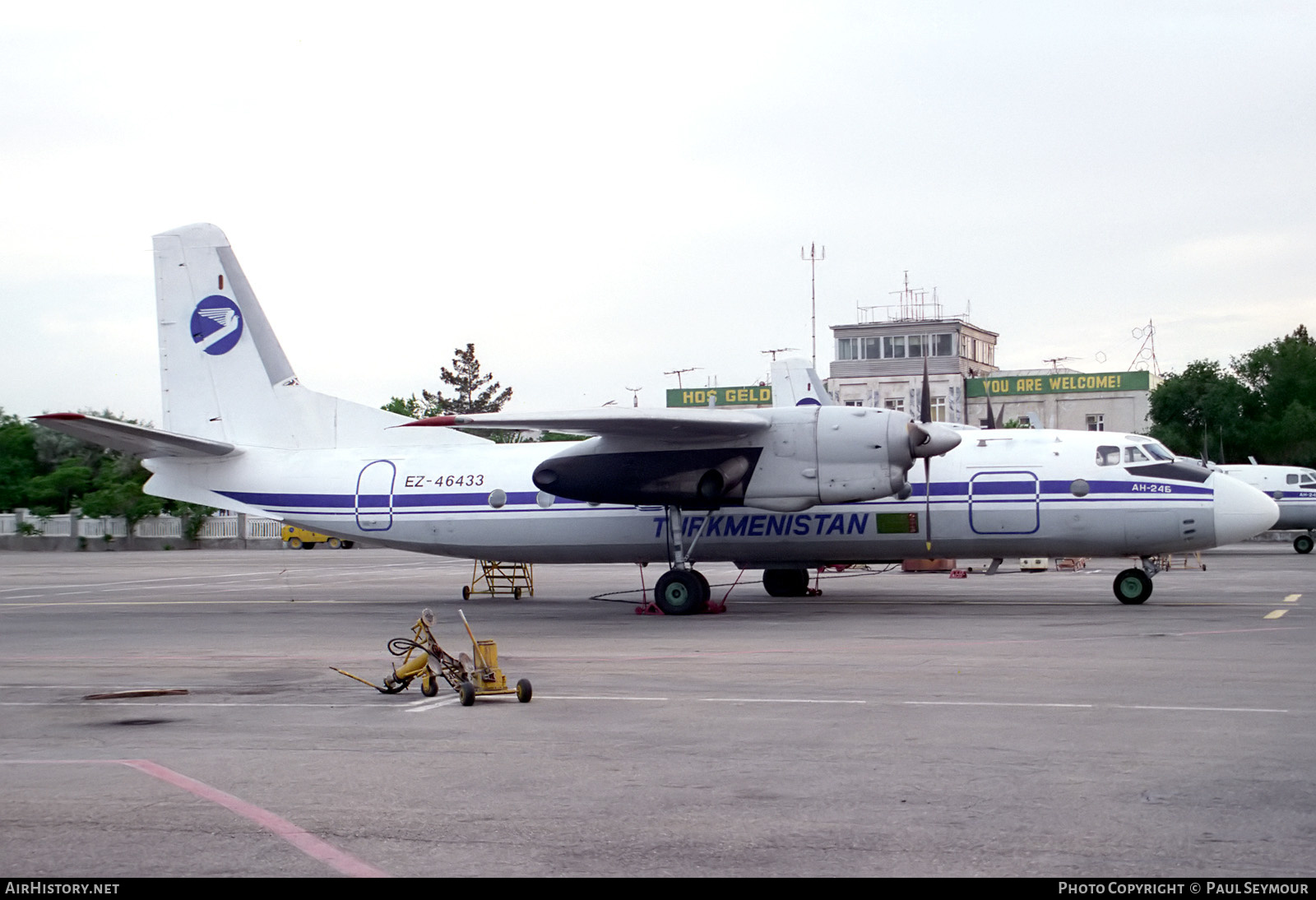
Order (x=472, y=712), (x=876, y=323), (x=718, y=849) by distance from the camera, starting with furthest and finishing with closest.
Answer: (x=876, y=323) → (x=472, y=712) → (x=718, y=849)

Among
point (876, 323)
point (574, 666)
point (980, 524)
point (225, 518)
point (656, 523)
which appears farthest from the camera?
point (876, 323)

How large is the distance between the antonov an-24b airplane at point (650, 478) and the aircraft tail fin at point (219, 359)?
4 centimetres

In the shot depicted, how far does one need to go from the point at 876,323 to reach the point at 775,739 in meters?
91.8

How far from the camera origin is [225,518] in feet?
218

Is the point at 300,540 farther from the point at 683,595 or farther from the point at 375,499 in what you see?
the point at 683,595

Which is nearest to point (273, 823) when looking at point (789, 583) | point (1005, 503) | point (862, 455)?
point (862, 455)

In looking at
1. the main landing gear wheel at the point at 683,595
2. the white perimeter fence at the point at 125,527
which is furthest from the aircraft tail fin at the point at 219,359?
the white perimeter fence at the point at 125,527

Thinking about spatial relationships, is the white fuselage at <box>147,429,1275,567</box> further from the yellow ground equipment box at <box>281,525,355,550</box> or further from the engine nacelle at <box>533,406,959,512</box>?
the yellow ground equipment box at <box>281,525,355,550</box>

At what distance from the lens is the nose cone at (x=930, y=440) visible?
20344mm

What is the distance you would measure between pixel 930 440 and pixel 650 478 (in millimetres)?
4971

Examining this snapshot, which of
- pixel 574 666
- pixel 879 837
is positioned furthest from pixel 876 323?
pixel 879 837

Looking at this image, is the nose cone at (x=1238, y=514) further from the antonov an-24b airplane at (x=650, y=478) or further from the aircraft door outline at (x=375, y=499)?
the aircraft door outline at (x=375, y=499)

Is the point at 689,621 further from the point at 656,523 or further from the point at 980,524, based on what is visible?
the point at 980,524

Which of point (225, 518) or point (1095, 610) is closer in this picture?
point (1095, 610)
